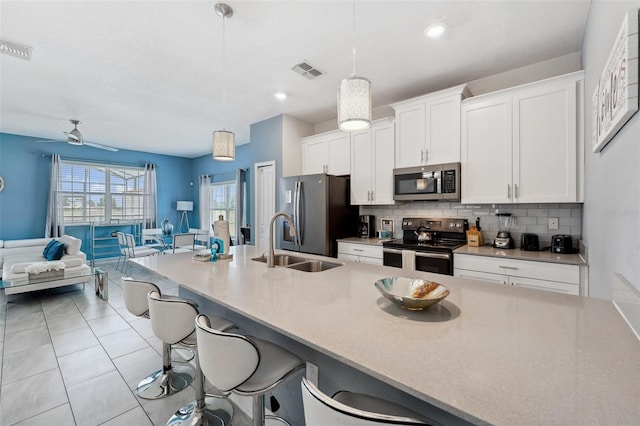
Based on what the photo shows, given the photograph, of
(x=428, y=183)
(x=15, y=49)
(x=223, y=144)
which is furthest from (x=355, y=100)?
(x=15, y=49)

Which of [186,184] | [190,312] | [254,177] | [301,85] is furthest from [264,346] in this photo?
[186,184]

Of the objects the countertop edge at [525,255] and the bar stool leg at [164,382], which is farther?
the countertop edge at [525,255]

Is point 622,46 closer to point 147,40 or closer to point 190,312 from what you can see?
point 190,312

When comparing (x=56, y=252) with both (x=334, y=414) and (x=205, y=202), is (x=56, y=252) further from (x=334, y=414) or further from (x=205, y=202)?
(x=334, y=414)

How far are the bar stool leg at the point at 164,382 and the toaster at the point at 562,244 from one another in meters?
3.28

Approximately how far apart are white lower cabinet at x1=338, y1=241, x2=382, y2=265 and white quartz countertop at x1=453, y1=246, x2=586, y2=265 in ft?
2.93

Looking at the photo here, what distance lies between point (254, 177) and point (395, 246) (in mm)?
2660

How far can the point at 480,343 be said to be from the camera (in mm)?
849

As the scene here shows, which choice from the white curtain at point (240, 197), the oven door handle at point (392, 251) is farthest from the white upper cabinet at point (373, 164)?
the white curtain at point (240, 197)

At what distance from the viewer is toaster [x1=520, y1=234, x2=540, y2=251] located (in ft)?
8.76

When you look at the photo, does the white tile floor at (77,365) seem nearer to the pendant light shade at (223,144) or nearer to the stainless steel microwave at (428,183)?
the pendant light shade at (223,144)

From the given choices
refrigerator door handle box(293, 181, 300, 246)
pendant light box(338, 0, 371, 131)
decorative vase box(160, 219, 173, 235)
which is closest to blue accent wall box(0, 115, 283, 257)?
refrigerator door handle box(293, 181, 300, 246)

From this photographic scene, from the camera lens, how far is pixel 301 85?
130 inches

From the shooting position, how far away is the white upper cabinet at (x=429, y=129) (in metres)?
2.95
